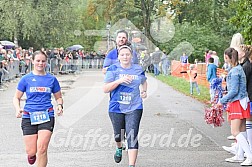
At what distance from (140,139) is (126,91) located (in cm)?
311

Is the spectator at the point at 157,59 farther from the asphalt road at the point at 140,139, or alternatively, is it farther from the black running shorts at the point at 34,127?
the black running shorts at the point at 34,127

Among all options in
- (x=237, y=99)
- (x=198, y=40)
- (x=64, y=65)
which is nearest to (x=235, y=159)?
(x=237, y=99)

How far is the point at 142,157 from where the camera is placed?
8.68m

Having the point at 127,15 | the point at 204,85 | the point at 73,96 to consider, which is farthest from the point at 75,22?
the point at 73,96

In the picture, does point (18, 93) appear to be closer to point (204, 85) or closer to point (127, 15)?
point (204, 85)

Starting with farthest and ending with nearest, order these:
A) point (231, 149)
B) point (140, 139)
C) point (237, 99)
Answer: point (140, 139) < point (231, 149) < point (237, 99)

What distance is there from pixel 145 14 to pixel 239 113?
48.0 metres

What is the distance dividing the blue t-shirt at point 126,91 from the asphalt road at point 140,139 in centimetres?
102

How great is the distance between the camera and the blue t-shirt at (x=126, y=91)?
297 inches

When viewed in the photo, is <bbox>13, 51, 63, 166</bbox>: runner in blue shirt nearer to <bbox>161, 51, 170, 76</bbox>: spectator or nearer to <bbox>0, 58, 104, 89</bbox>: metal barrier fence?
<bbox>0, 58, 104, 89</bbox>: metal barrier fence

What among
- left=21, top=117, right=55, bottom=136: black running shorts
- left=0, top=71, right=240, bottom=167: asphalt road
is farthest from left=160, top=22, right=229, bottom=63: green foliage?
left=21, top=117, right=55, bottom=136: black running shorts

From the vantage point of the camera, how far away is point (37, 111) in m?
6.94

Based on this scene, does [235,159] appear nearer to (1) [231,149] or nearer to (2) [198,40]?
(1) [231,149]

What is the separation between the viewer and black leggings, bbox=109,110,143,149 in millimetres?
7402
